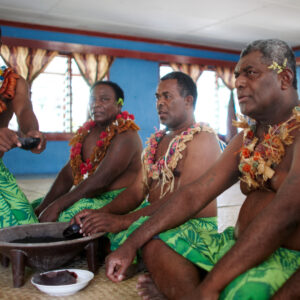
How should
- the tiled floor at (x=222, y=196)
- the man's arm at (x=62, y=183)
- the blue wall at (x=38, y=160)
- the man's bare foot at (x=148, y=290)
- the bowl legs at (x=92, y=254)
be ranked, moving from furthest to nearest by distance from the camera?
1. the blue wall at (x=38, y=160)
2. the tiled floor at (x=222, y=196)
3. the man's arm at (x=62, y=183)
4. the bowl legs at (x=92, y=254)
5. the man's bare foot at (x=148, y=290)

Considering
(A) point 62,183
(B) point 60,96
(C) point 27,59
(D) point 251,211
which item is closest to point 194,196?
(D) point 251,211

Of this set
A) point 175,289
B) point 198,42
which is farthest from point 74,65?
point 175,289

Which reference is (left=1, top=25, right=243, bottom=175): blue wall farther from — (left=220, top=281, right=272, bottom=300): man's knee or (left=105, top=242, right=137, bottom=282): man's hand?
(left=220, top=281, right=272, bottom=300): man's knee

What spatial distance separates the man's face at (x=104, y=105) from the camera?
321 centimetres

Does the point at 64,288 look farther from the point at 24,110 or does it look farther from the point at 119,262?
the point at 24,110


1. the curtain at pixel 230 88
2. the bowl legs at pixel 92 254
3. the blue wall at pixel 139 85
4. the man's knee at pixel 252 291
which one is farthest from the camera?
the curtain at pixel 230 88

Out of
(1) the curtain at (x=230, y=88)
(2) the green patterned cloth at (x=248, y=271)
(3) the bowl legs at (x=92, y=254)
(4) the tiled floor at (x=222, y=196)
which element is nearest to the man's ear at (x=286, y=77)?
(2) the green patterned cloth at (x=248, y=271)

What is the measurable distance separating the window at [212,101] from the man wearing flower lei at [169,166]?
320 inches

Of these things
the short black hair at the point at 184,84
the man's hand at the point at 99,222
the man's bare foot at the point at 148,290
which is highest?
the short black hair at the point at 184,84

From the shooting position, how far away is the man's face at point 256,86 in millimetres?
1671

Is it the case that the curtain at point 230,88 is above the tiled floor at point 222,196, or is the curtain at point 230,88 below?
above

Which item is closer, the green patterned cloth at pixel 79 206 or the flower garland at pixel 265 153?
the flower garland at pixel 265 153

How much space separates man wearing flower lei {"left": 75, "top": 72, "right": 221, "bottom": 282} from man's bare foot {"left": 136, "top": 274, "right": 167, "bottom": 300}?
0.26 m

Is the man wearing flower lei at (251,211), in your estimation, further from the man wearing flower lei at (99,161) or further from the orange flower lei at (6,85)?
the orange flower lei at (6,85)
